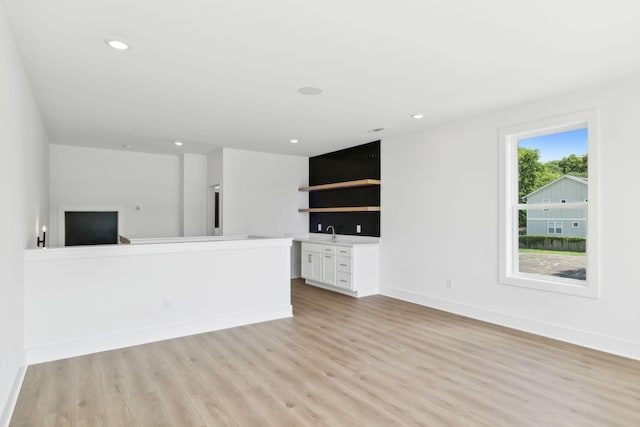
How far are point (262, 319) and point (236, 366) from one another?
1.34 meters

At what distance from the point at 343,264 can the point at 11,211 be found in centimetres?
439

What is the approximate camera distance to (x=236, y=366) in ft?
10.6

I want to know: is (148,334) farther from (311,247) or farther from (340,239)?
(340,239)

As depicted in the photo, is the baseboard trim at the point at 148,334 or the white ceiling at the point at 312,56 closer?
the white ceiling at the point at 312,56

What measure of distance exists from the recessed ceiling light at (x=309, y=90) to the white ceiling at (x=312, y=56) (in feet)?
0.23

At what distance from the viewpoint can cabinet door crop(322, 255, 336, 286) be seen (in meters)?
6.30

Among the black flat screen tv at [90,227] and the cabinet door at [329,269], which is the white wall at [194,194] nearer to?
the black flat screen tv at [90,227]

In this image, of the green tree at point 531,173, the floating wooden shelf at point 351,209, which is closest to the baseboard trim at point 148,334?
the floating wooden shelf at point 351,209

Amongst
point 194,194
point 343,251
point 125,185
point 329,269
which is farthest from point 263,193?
point 125,185

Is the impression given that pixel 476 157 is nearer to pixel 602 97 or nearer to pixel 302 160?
pixel 602 97

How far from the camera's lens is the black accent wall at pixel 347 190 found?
6426mm

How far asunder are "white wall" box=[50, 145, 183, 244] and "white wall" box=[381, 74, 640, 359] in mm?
4316

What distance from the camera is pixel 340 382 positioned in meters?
2.90

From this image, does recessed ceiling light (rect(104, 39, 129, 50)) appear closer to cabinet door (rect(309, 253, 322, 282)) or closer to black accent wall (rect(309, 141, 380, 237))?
black accent wall (rect(309, 141, 380, 237))
